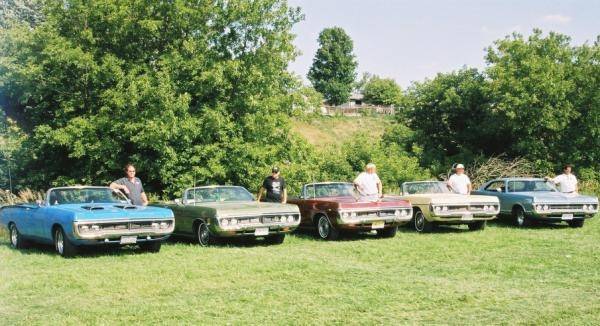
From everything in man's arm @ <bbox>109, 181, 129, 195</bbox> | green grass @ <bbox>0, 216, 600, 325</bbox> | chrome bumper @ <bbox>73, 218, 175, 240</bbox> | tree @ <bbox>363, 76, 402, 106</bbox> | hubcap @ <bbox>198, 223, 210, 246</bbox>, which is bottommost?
green grass @ <bbox>0, 216, 600, 325</bbox>

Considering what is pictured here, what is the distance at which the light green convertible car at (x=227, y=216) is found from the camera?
515 inches

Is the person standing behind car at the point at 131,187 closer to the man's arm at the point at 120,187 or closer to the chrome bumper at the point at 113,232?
the man's arm at the point at 120,187

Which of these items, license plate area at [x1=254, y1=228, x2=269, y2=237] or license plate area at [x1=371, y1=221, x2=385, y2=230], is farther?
license plate area at [x1=371, y1=221, x2=385, y2=230]

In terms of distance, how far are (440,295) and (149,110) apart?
19140mm

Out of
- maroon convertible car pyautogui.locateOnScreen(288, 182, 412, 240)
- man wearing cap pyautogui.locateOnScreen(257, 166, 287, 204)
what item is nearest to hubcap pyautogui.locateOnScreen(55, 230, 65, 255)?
man wearing cap pyautogui.locateOnScreen(257, 166, 287, 204)

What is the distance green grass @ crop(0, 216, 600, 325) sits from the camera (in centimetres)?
703

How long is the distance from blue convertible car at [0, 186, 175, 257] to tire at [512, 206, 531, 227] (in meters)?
9.73

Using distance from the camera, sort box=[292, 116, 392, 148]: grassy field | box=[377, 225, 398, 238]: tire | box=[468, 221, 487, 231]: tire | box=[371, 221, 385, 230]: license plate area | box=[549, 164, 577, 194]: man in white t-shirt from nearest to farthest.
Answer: box=[371, 221, 385, 230]: license plate area < box=[377, 225, 398, 238]: tire < box=[468, 221, 487, 231]: tire < box=[549, 164, 577, 194]: man in white t-shirt < box=[292, 116, 392, 148]: grassy field

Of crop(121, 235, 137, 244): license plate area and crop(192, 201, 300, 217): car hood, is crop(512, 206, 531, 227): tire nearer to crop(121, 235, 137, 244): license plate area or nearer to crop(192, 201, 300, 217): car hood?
crop(192, 201, 300, 217): car hood

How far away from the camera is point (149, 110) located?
25203mm

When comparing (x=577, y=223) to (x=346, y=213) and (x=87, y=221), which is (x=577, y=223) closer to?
(x=346, y=213)

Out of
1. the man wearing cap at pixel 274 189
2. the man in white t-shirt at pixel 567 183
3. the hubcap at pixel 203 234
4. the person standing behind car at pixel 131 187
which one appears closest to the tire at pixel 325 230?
the man wearing cap at pixel 274 189

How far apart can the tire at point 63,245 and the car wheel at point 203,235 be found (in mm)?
2759

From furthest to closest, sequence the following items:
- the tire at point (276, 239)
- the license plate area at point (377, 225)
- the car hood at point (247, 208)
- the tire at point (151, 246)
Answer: the license plate area at point (377, 225)
the tire at point (276, 239)
the car hood at point (247, 208)
the tire at point (151, 246)
